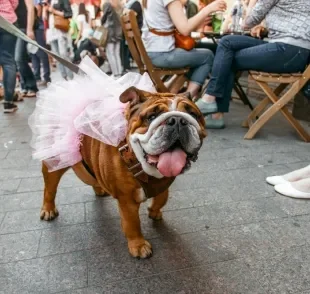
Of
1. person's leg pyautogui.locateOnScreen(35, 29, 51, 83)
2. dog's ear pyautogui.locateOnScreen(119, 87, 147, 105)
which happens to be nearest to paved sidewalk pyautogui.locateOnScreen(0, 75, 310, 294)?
dog's ear pyautogui.locateOnScreen(119, 87, 147, 105)

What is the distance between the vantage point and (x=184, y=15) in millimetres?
2928

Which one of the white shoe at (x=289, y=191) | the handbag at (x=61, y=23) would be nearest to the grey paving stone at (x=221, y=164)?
the white shoe at (x=289, y=191)

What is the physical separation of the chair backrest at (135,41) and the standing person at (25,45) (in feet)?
6.69

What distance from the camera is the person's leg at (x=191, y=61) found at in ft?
10.3

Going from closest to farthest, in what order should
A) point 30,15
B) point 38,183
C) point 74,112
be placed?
point 74,112, point 38,183, point 30,15

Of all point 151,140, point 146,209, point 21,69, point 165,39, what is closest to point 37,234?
point 146,209

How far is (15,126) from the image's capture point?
142 inches

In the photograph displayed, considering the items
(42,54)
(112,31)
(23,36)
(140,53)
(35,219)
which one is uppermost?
(23,36)

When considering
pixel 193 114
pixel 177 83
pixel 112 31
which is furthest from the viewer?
pixel 112 31

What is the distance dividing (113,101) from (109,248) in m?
0.66

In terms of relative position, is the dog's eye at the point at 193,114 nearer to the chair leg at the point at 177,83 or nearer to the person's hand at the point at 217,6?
the person's hand at the point at 217,6

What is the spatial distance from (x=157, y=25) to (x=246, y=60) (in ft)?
2.88

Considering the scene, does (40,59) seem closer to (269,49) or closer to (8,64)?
(8,64)

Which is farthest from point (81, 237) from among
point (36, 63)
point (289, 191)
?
point (36, 63)
